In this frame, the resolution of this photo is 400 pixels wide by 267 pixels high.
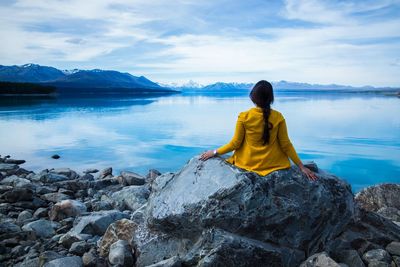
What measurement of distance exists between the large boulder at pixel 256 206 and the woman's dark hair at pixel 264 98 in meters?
0.79

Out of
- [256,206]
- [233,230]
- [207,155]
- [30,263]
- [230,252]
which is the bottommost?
[30,263]

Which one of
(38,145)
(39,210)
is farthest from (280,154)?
(38,145)

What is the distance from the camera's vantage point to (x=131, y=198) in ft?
37.1

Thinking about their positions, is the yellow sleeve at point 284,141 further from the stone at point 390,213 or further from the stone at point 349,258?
the stone at point 390,213

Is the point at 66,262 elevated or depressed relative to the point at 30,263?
elevated

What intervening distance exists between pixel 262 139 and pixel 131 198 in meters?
6.15

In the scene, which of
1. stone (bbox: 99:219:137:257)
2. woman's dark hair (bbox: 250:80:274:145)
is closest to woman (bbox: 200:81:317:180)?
woman's dark hair (bbox: 250:80:274:145)

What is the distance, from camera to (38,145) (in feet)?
96.5

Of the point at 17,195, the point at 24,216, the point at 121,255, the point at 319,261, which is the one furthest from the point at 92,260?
the point at 17,195

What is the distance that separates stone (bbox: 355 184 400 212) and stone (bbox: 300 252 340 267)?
5382mm

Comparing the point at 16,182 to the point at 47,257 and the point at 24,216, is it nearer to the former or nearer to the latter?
the point at 24,216

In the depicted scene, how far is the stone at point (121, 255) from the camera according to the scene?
6559mm

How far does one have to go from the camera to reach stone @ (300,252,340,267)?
5706 millimetres

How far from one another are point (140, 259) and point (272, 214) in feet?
7.76
